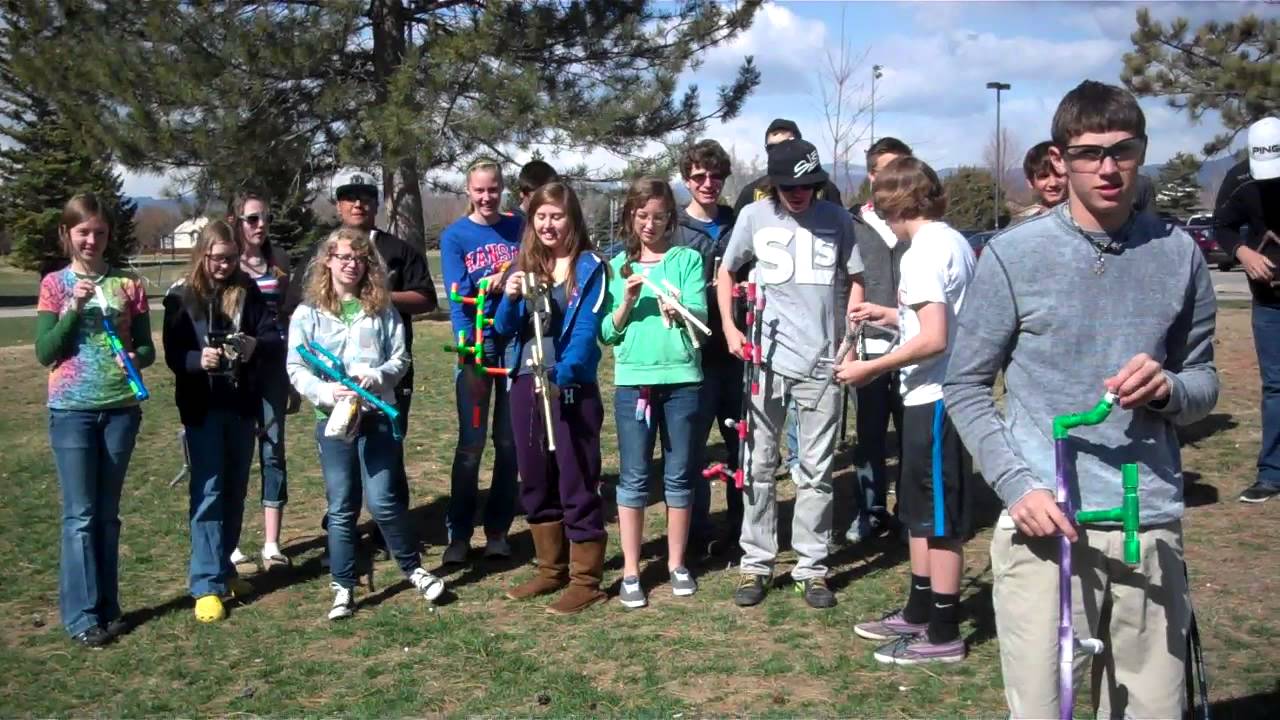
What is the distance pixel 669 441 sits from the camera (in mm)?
5418

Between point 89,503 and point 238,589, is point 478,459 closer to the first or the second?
point 238,589

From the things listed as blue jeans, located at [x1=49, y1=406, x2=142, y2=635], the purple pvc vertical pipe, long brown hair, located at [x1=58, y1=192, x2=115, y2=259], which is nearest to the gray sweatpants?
the purple pvc vertical pipe

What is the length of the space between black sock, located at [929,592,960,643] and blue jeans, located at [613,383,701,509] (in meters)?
1.35

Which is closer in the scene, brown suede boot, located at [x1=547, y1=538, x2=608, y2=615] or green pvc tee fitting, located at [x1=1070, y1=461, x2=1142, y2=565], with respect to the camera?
green pvc tee fitting, located at [x1=1070, y1=461, x2=1142, y2=565]

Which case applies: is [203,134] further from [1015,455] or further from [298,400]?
[1015,455]

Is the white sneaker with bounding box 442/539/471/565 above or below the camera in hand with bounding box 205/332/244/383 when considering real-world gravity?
below

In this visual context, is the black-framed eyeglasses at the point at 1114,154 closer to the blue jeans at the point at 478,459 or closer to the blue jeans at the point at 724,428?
the blue jeans at the point at 724,428

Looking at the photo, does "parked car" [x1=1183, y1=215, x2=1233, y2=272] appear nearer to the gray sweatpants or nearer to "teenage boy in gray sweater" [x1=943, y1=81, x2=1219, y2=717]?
the gray sweatpants

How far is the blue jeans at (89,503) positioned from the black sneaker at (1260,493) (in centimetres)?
602

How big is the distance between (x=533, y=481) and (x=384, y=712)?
1.45 meters

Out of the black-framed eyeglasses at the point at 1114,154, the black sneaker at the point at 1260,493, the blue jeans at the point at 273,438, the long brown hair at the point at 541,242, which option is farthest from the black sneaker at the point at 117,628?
the black sneaker at the point at 1260,493

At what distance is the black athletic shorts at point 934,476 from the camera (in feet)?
14.7

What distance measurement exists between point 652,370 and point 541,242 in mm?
832

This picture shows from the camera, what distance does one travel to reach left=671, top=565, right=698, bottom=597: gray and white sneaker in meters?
5.41
